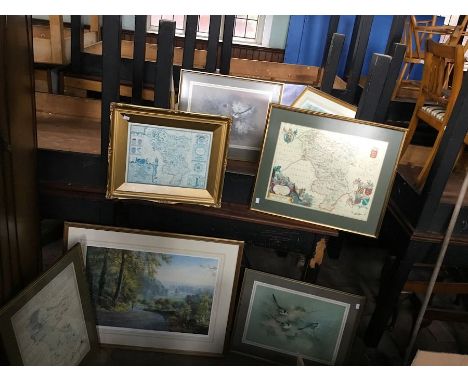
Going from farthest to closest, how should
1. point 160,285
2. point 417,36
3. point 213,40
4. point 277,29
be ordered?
point 277,29 < point 417,36 < point 213,40 < point 160,285

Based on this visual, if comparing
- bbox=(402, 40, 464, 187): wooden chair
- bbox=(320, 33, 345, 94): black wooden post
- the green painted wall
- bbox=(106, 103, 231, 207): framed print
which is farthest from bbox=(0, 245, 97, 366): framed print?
the green painted wall

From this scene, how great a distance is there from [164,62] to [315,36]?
10.5 feet

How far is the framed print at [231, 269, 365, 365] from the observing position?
1.80 metres

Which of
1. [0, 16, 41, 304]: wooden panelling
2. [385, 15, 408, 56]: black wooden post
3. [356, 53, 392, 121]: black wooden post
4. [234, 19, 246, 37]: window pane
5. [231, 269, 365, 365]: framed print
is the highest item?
[385, 15, 408, 56]: black wooden post

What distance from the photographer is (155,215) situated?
67.8 inches

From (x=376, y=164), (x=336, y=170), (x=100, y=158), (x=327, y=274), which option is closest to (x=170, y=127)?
(x=100, y=158)

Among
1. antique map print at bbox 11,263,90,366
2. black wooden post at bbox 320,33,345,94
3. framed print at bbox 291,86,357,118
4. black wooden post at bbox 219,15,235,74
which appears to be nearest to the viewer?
antique map print at bbox 11,263,90,366

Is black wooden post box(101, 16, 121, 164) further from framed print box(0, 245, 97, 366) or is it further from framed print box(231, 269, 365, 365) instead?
framed print box(231, 269, 365, 365)

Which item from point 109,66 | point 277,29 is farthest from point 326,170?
point 277,29

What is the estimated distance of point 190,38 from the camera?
1.92 m

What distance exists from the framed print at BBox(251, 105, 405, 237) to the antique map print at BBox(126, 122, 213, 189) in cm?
22

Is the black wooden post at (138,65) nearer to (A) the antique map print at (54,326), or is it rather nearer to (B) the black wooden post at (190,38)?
(B) the black wooden post at (190,38)

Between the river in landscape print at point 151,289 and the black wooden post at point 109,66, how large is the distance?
0.49m

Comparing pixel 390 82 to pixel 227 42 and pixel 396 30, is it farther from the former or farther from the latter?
pixel 396 30
